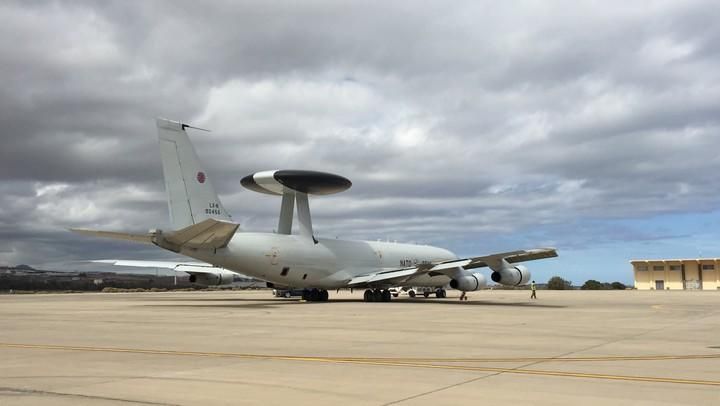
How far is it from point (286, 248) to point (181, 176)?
7.27 m

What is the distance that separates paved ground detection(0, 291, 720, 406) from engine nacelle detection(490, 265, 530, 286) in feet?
55.4

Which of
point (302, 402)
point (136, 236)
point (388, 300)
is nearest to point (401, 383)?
point (302, 402)

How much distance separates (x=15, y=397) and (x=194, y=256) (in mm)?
22926

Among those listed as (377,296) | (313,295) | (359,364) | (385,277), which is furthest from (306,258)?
(359,364)

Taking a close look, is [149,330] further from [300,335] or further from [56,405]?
[56,405]

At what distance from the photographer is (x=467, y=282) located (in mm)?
37562

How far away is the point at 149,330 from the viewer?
683 inches

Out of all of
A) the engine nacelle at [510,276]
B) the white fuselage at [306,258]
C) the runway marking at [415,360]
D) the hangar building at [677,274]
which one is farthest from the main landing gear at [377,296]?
the hangar building at [677,274]

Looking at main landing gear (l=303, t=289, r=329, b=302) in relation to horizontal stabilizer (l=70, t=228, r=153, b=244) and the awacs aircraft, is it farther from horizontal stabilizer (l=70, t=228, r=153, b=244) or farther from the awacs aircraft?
horizontal stabilizer (l=70, t=228, r=153, b=244)

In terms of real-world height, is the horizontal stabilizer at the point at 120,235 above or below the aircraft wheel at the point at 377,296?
above

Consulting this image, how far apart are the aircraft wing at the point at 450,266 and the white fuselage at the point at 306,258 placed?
1.39 metres

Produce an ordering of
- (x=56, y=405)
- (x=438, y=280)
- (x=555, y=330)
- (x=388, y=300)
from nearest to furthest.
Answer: (x=56, y=405) < (x=555, y=330) < (x=388, y=300) < (x=438, y=280)

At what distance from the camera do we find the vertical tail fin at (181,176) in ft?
98.9

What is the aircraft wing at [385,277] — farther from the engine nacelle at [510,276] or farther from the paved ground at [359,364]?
the paved ground at [359,364]
